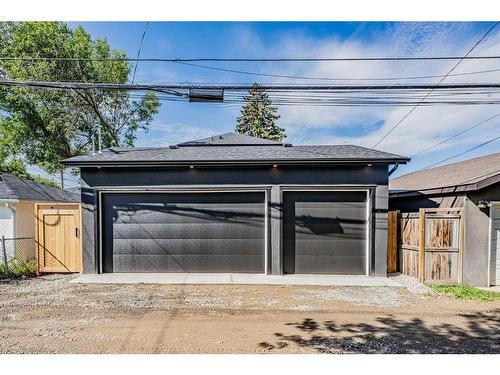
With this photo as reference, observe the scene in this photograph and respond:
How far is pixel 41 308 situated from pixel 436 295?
310 inches

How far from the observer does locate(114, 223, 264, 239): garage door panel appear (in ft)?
24.3

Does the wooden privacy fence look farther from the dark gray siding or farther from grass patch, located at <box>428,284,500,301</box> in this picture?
the dark gray siding

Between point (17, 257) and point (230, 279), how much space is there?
6.49 m

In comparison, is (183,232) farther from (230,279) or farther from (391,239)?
(391,239)

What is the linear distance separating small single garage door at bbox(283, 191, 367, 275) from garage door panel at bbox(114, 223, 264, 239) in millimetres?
983

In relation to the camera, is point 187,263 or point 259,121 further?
point 259,121

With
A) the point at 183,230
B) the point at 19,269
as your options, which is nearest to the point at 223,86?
the point at 183,230

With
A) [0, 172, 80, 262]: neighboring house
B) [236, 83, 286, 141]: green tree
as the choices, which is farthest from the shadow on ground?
[236, 83, 286, 141]: green tree

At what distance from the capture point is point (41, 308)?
4977mm

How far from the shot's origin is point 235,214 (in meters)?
7.43

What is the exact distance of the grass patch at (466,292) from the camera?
5.63 m

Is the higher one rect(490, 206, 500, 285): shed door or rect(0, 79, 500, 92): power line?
rect(0, 79, 500, 92): power line

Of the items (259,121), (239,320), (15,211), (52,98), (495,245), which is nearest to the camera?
(239,320)

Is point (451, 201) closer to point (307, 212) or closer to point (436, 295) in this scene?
point (436, 295)
